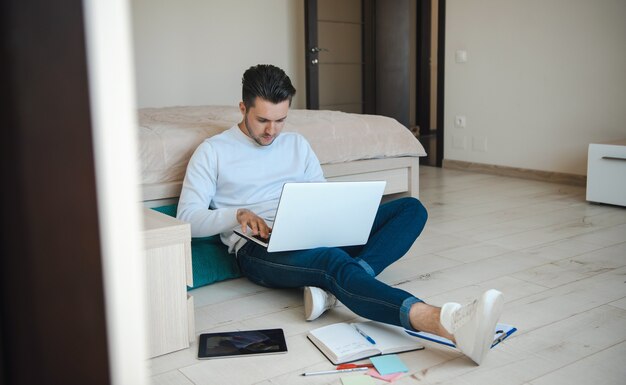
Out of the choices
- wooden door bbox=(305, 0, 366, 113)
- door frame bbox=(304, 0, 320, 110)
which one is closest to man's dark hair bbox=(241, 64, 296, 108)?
Result: door frame bbox=(304, 0, 320, 110)

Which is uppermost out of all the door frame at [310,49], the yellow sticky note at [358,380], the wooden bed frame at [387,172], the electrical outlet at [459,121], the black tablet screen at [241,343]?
the door frame at [310,49]

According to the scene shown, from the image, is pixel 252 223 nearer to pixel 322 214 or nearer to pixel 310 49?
pixel 322 214

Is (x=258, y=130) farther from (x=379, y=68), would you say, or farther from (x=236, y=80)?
(x=379, y=68)

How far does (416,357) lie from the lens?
1583 mm

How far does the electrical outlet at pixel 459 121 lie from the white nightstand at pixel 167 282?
3721 mm

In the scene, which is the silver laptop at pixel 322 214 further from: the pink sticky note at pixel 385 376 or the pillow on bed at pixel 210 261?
the pink sticky note at pixel 385 376

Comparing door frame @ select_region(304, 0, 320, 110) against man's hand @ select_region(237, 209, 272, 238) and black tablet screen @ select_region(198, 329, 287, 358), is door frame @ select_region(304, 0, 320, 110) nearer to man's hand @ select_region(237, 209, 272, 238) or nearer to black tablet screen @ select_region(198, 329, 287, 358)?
man's hand @ select_region(237, 209, 272, 238)

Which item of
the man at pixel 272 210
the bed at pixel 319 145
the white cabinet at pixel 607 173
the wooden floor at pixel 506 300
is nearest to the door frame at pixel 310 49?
the bed at pixel 319 145

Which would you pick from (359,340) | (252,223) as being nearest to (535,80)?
(252,223)

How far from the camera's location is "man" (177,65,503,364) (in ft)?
5.79

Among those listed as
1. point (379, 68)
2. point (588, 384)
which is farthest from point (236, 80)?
→ point (588, 384)

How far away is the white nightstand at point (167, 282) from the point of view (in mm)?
1571

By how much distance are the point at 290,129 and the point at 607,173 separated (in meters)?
1.94

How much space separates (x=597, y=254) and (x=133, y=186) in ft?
8.49
